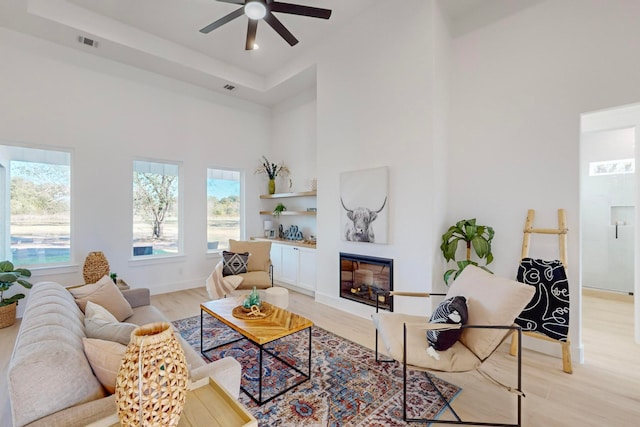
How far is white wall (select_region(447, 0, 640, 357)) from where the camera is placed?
262cm

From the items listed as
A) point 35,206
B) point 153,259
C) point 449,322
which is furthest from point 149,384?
point 35,206

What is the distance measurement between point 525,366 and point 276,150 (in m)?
5.37

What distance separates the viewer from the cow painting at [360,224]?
12.2 feet

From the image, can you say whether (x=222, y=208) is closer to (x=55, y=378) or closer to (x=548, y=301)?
(x=55, y=378)

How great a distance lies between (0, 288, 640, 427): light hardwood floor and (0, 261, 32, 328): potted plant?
0.12 m

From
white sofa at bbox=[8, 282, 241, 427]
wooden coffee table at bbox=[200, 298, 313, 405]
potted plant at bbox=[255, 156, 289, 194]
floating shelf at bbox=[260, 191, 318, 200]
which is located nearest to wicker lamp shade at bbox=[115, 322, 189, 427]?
white sofa at bbox=[8, 282, 241, 427]

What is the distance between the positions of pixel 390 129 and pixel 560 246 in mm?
2169

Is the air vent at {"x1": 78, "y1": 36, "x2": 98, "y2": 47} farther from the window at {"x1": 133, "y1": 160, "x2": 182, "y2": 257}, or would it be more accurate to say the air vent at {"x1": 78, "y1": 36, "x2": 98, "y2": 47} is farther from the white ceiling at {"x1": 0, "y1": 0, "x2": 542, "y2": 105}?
the window at {"x1": 133, "y1": 160, "x2": 182, "y2": 257}

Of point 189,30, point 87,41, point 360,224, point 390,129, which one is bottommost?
point 360,224

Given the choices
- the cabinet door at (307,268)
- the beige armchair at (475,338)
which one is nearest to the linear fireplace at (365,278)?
the cabinet door at (307,268)

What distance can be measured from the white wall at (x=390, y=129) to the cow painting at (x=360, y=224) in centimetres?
12

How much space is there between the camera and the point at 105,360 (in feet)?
3.97

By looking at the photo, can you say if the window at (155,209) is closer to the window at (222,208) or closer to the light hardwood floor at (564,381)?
the window at (222,208)

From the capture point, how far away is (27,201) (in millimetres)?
3850
